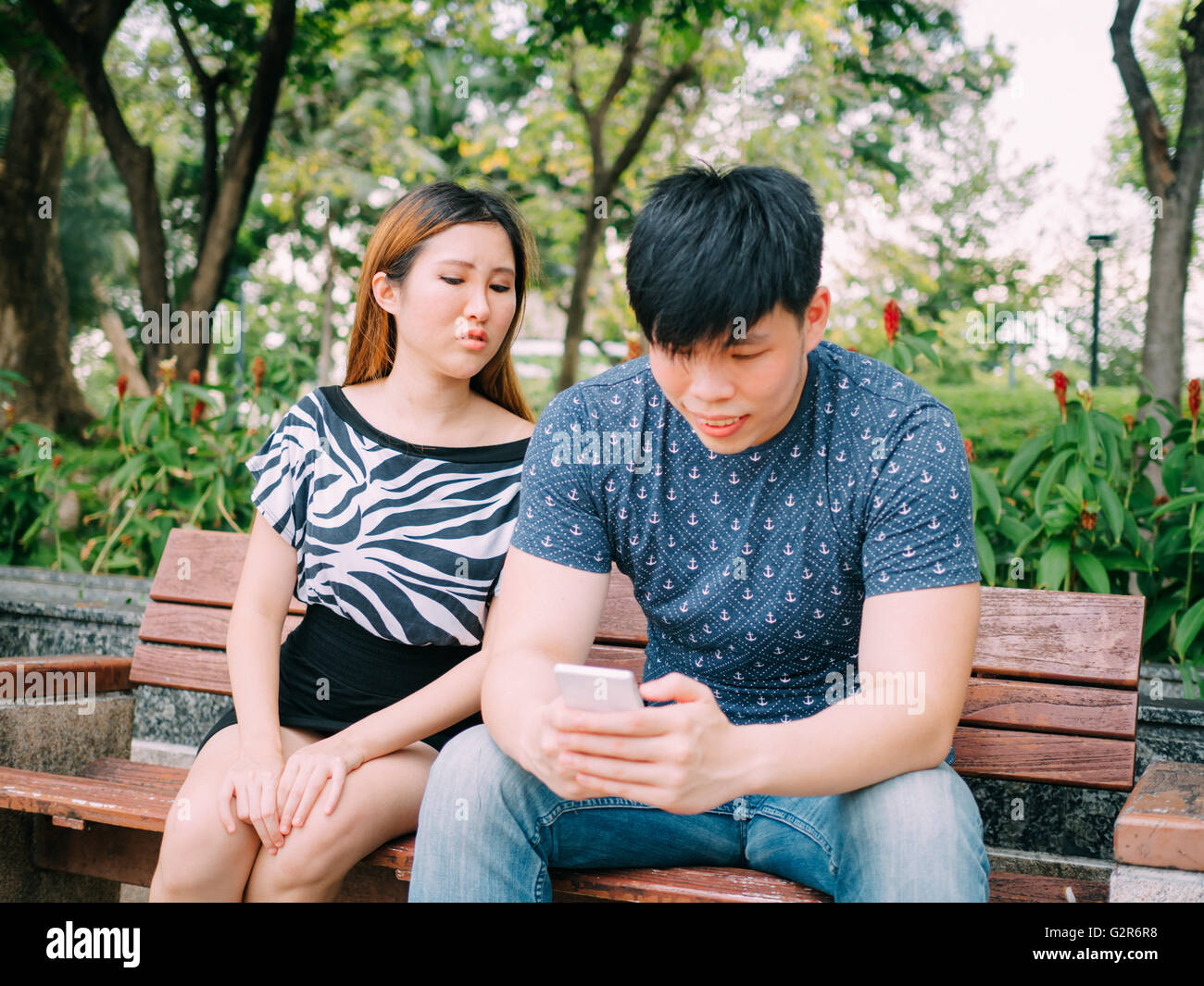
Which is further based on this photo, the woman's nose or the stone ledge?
the woman's nose

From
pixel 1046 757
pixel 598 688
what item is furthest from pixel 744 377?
pixel 1046 757

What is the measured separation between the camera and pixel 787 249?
1.55m

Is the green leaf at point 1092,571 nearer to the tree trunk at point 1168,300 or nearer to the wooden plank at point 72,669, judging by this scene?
the wooden plank at point 72,669

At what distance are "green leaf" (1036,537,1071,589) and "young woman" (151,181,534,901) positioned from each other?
1.47 m

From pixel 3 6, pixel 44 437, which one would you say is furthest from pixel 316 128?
pixel 44 437

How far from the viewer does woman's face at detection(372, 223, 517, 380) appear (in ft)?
6.94

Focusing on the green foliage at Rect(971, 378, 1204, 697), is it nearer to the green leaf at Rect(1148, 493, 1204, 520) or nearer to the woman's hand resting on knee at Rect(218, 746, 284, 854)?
the green leaf at Rect(1148, 493, 1204, 520)

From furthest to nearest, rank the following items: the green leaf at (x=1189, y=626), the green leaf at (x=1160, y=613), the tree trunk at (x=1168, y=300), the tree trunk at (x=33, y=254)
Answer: the tree trunk at (x=33, y=254), the tree trunk at (x=1168, y=300), the green leaf at (x=1160, y=613), the green leaf at (x=1189, y=626)

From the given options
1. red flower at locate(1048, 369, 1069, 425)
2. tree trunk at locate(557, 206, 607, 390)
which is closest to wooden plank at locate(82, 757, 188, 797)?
red flower at locate(1048, 369, 1069, 425)

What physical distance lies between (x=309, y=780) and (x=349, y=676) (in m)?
0.37

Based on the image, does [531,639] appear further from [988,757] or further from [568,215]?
[568,215]

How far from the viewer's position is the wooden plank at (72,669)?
2.44 metres

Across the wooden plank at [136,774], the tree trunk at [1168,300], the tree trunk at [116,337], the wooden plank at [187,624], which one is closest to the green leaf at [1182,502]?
the wooden plank at [187,624]
